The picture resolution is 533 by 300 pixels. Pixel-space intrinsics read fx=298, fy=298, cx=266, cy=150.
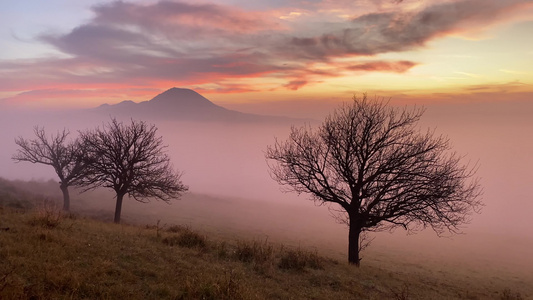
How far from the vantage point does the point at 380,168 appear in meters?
18.6

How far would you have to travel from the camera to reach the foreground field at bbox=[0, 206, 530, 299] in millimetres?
7219

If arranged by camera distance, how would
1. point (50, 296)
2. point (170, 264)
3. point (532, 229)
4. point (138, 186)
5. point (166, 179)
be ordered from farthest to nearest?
point (532, 229) < point (166, 179) < point (138, 186) < point (170, 264) < point (50, 296)

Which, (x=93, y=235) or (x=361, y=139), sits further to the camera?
(x=361, y=139)

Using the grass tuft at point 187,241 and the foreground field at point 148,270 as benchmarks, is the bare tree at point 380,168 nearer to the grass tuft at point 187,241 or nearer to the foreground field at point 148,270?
the foreground field at point 148,270

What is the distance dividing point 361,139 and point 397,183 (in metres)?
3.43

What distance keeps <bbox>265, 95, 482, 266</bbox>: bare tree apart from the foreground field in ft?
16.0

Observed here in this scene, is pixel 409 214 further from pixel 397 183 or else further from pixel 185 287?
pixel 185 287

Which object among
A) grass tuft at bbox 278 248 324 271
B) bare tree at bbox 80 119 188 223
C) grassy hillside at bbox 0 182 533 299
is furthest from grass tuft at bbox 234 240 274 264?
bare tree at bbox 80 119 188 223

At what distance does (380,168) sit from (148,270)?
14.5 m

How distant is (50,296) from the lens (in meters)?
6.45

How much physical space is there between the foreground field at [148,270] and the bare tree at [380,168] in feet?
16.0

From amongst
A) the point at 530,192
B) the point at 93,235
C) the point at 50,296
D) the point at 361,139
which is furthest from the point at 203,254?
the point at 530,192

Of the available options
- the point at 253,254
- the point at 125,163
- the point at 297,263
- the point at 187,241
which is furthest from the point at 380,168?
the point at 125,163

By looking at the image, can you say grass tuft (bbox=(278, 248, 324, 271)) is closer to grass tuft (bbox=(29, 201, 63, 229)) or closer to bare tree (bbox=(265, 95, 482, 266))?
bare tree (bbox=(265, 95, 482, 266))
